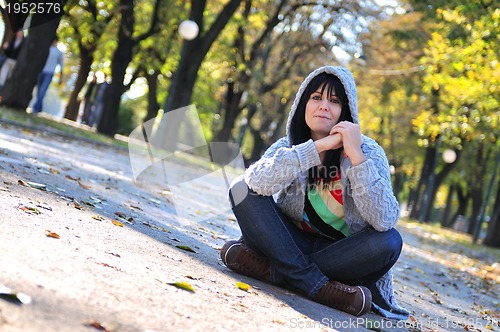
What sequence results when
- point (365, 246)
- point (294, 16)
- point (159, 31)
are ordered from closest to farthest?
point (365, 246) → point (159, 31) → point (294, 16)

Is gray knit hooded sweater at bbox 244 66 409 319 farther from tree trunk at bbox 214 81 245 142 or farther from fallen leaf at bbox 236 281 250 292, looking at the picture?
tree trunk at bbox 214 81 245 142

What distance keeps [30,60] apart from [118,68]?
5957 millimetres

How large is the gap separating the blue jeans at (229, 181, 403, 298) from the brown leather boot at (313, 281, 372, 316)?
54 mm

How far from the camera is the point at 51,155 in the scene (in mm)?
11320

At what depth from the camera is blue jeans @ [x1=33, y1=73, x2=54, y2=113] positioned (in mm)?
20719

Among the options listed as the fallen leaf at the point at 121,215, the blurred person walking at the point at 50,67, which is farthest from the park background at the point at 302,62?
the fallen leaf at the point at 121,215

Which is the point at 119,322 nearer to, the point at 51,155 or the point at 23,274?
the point at 23,274

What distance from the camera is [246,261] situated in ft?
17.2

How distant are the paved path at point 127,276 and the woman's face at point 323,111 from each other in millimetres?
1050

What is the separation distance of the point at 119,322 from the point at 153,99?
119ft

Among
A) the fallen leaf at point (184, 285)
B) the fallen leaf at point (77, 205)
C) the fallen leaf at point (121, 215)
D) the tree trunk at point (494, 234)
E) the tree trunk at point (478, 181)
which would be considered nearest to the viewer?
the fallen leaf at point (184, 285)

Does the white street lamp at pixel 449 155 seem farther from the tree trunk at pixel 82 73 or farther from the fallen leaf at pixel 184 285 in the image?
the fallen leaf at pixel 184 285

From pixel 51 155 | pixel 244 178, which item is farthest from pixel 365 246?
pixel 51 155

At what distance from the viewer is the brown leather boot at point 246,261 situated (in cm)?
523
